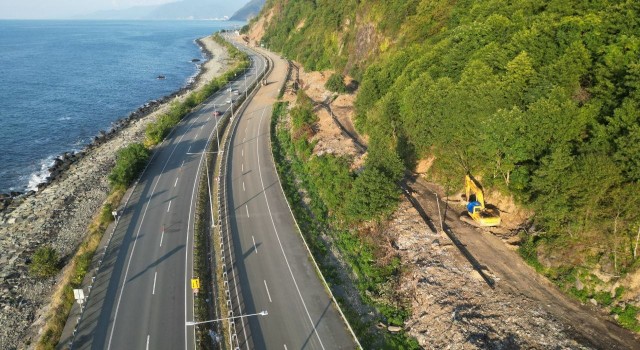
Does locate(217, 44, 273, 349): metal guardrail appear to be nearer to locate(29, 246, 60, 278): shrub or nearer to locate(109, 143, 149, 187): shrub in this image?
locate(109, 143, 149, 187): shrub

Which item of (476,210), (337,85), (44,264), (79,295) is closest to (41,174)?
(44,264)

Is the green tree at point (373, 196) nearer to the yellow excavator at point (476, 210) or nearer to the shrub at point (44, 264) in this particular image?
the yellow excavator at point (476, 210)

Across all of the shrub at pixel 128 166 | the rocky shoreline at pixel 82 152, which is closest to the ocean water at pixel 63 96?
the rocky shoreline at pixel 82 152

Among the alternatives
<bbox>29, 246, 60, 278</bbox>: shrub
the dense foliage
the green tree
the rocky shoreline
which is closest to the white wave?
the rocky shoreline

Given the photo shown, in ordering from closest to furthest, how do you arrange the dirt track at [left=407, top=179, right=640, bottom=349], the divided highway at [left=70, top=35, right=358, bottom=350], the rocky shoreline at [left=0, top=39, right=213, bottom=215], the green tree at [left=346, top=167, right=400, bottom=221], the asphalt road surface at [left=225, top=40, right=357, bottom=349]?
the dirt track at [left=407, top=179, right=640, bottom=349] < the asphalt road surface at [left=225, top=40, right=357, bottom=349] < the divided highway at [left=70, top=35, right=358, bottom=350] < the green tree at [left=346, top=167, right=400, bottom=221] < the rocky shoreline at [left=0, top=39, right=213, bottom=215]

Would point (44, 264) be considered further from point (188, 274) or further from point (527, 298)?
point (527, 298)
